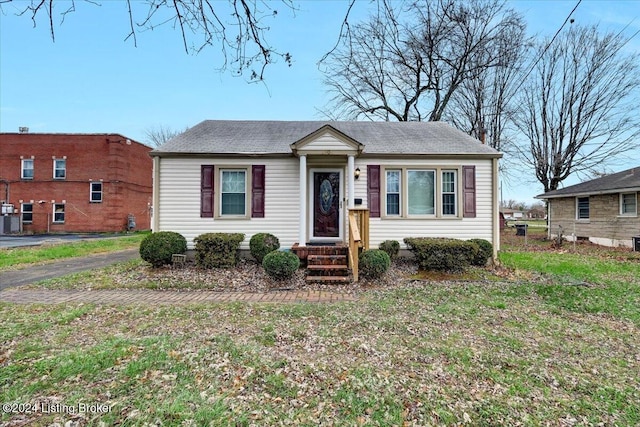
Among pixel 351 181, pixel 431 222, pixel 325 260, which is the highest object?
pixel 351 181

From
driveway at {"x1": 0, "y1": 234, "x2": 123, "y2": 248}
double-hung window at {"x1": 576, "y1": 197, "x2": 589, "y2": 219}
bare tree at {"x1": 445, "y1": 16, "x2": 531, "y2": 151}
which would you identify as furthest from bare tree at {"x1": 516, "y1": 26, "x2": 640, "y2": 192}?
driveway at {"x1": 0, "y1": 234, "x2": 123, "y2": 248}

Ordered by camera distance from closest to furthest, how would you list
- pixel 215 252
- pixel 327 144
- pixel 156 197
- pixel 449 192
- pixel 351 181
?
pixel 215 252, pixel 327 144, pixel 351 181, pixel 156 197, pixel 449 192

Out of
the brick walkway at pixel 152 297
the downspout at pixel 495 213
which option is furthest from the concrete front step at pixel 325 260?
the downspout at pixel 495 213

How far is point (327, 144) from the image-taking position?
8.38 metres

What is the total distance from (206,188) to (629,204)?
17978mm

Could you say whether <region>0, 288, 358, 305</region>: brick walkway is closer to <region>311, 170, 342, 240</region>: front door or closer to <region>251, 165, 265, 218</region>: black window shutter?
<region>251, 165, 265, 218</region>: black window shutter

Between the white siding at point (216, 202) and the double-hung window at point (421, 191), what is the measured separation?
3.40 meters

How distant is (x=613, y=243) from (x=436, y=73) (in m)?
13.9

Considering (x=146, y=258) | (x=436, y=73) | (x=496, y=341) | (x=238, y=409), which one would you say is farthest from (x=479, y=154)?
(x=436, y=73)

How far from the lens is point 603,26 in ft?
64.3

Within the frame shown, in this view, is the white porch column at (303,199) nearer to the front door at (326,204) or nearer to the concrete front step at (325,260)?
the concrete front step at (325,260)

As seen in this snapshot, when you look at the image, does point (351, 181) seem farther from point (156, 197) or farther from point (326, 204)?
point (156, 197)

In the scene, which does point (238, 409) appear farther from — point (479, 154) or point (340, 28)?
point (479, 154)

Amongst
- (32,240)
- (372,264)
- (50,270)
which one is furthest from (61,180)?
(372,264)
